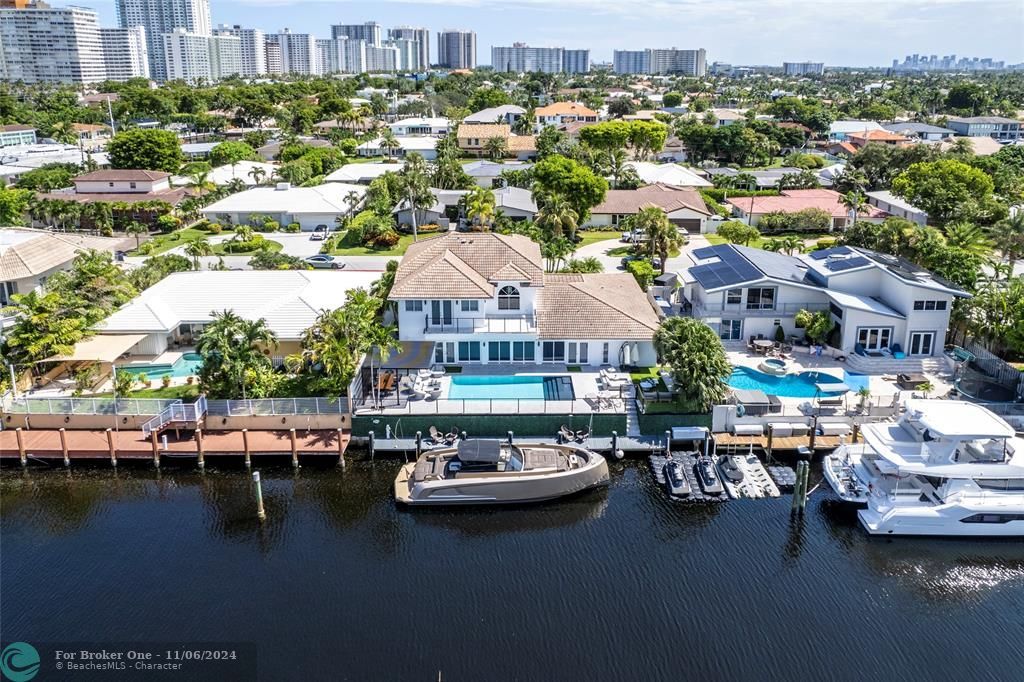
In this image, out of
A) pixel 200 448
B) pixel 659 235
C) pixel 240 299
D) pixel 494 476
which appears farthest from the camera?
pixel 659 235

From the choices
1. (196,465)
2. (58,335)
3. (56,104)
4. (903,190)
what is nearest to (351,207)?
(58,335)

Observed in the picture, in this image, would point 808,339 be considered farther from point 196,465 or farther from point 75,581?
point 75,581

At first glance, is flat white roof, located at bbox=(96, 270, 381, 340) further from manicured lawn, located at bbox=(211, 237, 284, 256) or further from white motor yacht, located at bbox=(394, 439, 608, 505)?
manicured lawn, located at bbox=(211, 237, 284, 256)

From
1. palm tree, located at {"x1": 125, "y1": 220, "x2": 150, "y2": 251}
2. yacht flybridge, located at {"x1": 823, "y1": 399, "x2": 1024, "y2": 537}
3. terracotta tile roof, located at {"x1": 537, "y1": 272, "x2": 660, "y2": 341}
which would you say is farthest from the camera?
palm tree, located at {"x1": 125, "y1": 220, "x2": 150, "y2": 251}

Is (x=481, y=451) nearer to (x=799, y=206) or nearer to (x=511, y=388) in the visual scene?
(x=511, y=388)

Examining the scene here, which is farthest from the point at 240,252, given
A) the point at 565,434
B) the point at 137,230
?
the point at 565,434

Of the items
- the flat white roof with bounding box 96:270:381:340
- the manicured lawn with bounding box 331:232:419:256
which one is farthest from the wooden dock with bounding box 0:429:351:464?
the manicured lawn with bounding box 331:232:419:256
